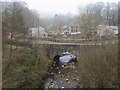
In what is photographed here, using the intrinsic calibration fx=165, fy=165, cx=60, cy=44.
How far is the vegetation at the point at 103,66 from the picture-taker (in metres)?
6.91

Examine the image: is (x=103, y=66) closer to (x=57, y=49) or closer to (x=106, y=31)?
(x=106, y=31)

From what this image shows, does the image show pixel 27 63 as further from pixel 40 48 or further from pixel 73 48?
pixel 73 48

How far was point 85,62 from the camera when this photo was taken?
761cm

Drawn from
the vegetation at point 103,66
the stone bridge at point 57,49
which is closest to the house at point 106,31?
the stone bridge at point 57,49

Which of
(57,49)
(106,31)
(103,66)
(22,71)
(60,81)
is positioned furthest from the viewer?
(57,49)

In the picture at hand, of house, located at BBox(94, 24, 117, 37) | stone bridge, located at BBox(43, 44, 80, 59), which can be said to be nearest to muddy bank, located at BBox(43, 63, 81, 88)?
stone bridge, located at BBox(43, 44, 80, 59)

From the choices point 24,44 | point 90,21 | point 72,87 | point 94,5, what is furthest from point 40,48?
point 94,5

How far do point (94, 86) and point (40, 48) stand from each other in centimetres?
735

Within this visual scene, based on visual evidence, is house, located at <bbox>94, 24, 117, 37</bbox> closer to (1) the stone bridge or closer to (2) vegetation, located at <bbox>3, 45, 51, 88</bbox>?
(1) the stone bridge

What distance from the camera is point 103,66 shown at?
693cm

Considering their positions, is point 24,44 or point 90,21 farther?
point 90,21

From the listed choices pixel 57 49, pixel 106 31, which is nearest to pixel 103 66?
pixel 106 31

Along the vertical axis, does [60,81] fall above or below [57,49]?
below

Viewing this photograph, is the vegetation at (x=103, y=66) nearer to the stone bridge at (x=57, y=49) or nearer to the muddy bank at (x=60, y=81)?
the muddy bank at (x=60, y=81)
